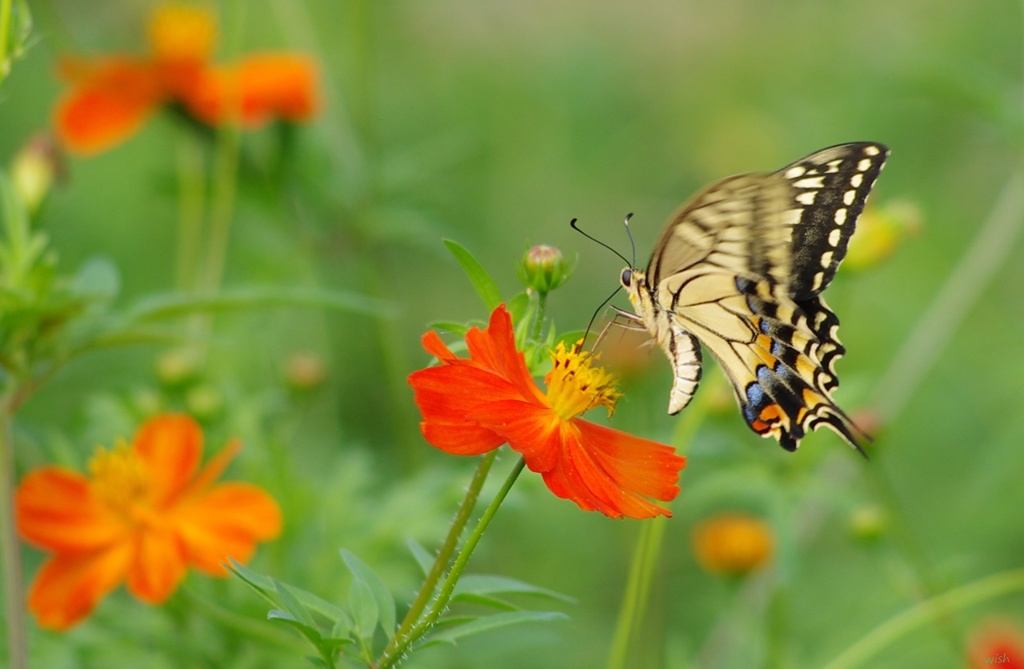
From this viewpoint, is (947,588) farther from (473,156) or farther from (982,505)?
(473,156)

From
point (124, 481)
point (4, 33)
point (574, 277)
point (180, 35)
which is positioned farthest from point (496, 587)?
point (574, 277)

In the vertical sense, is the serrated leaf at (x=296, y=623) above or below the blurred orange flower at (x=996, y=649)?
below

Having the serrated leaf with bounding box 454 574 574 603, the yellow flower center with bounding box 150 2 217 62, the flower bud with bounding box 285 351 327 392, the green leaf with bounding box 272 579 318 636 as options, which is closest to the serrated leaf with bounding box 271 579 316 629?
the green leaf with bounding box 272 579 318 636

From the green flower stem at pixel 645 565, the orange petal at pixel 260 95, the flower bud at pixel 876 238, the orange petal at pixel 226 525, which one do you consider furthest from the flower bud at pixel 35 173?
the flower bud at pixel 876 238

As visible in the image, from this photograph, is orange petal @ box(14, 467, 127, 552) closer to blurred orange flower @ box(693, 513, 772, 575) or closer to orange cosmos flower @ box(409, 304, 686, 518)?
orange cosmos flower @ box(409, 304, 686, 518)

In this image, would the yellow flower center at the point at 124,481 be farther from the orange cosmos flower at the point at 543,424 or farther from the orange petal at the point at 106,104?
the orange petal at the point at 106,104
